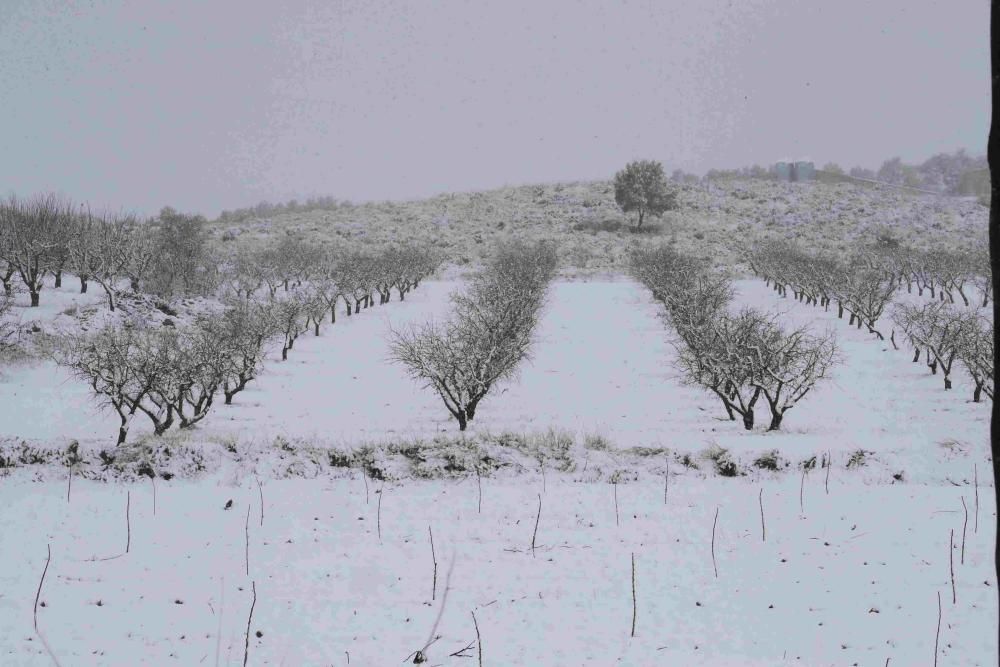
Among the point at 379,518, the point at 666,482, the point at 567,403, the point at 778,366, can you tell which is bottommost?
the point at 567,403

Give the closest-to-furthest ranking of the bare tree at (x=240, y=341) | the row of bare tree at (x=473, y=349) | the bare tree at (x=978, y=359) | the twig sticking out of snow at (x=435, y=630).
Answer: the twig sticking out of snow at (x=435, y=630), the row of bare tree at (x=473, y=349), the bare tree at (x=978, y=359), the bare tree at (x=240, y=341)

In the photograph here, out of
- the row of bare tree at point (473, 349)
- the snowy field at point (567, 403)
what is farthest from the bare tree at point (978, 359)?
the row of bare tree at point (473, 349)

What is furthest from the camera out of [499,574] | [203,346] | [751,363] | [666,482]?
[203,346]

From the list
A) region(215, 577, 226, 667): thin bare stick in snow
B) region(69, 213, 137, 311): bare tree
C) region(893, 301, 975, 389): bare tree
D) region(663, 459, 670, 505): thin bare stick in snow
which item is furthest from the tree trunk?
region(69, 213, 137, 311): bare tree

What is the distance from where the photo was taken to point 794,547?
30.0 feet

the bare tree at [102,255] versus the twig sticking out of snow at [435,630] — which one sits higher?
the bare tree at [102,255]

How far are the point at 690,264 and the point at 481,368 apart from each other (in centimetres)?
3820

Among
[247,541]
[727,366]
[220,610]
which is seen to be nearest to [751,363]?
[727,366]

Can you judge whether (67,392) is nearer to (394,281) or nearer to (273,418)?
(273,418)

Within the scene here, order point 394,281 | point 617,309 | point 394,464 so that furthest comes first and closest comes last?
point 394,281, point 617,309, point 394,464

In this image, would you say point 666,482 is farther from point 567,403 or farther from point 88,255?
point 88,255

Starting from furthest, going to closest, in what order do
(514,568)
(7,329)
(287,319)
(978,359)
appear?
(287,319), (7,329), (978,359), (514,568)

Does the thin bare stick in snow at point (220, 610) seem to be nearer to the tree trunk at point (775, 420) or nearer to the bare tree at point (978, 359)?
the tree trunk at point (775, 420)

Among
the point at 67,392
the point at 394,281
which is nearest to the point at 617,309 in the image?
the point at 394,281
